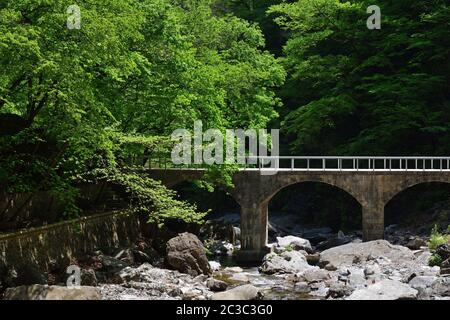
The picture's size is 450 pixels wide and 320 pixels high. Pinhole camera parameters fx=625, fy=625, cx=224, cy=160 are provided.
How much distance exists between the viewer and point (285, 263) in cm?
3350

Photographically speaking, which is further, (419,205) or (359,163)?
(359,163)

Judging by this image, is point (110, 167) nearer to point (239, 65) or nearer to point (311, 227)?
point (239, 65)

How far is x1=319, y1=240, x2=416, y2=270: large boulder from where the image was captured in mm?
32781

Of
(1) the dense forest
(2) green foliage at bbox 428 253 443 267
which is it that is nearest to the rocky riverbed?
(2) green foliage at bbox 428 253 443 267

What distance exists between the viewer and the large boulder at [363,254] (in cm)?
3278

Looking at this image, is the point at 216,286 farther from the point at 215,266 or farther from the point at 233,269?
the point at 233,269

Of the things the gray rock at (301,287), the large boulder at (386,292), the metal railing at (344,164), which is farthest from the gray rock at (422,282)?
the metal railing at (344,164)

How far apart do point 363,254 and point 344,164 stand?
1587 cm

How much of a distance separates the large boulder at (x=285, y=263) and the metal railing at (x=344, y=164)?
5.44 meters

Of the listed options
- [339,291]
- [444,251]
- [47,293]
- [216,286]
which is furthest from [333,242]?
[47,293]

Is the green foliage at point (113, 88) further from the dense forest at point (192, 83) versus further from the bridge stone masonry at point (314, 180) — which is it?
the bridge stone masonry at point (314, 180)

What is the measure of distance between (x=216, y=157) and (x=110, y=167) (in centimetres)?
832

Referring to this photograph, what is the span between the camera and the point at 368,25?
4750 centimetres

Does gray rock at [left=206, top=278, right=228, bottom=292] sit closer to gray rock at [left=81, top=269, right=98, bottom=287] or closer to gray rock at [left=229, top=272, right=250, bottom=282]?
gray rock at [left=229, top=272, right=250, bottom=282]
